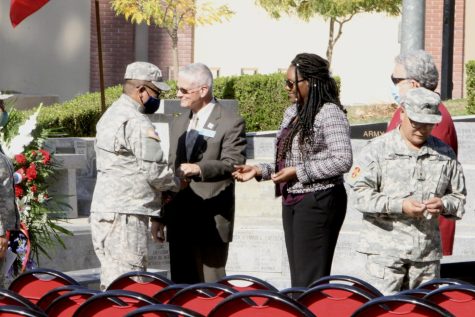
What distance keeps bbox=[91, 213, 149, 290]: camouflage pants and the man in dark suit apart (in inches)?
19.2

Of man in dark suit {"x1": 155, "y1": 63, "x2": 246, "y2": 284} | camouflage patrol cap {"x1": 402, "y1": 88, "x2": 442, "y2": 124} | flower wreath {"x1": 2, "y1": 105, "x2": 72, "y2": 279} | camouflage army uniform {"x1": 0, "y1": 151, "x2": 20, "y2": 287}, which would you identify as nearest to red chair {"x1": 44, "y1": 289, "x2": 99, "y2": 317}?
camouflage army uniform {"x1": 0, "y1": 151, "x2": 20, "y2": 287}

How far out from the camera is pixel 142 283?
670 centimetres

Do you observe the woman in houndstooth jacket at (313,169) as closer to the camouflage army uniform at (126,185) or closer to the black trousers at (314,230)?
the black trousers at (314,230)

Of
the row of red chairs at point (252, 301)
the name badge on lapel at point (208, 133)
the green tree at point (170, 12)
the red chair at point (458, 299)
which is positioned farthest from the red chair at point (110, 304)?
the green tree at point (170, 12)

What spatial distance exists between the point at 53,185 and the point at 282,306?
20.3 feet

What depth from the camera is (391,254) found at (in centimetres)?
659

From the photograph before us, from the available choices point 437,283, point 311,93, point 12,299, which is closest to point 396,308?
point 437,283

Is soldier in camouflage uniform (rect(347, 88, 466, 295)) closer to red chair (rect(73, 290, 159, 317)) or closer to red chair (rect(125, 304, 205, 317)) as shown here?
red chair (rect(73, 290, 159, 317))

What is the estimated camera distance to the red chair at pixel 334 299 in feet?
19.2

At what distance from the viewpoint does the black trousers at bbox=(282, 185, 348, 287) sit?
7578 mm

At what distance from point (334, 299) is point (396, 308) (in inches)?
22.4

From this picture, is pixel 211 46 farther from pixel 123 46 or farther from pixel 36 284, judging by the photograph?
pixel 36 284

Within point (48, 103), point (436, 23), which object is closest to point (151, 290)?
point (48, 103)

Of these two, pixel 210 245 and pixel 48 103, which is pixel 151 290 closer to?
pixel 210 245
